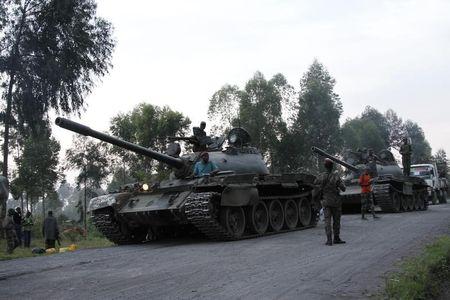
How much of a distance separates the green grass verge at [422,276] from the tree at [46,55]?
61.6ft

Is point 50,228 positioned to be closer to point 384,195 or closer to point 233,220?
point 233,220

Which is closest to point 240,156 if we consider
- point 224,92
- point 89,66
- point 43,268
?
point 43,268

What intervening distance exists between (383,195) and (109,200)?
11.3 metres

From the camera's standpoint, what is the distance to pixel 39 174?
35906 mm

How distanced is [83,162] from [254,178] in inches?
1230

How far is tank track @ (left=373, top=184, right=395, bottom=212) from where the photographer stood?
21.0 metres

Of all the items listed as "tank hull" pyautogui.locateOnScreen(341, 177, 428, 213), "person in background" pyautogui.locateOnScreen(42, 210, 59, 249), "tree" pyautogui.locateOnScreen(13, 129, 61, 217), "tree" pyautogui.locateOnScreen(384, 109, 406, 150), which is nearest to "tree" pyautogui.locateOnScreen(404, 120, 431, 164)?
"tree" pyautogui.locateOnScreen(384, 109, 406, 150)

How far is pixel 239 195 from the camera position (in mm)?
12922

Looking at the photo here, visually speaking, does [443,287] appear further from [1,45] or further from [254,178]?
[1,45]

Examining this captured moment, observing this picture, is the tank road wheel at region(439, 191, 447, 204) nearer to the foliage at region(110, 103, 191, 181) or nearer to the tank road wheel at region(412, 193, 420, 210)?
the tank road wheel at region(412, 193, 420, 210)

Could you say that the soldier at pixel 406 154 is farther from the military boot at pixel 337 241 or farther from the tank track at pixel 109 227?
the tank track at pixel 109 227

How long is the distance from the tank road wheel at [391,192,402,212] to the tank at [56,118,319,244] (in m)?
6.29

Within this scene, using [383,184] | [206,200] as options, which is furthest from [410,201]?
[206,200]

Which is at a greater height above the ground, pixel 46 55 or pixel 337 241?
pixel 46 55
